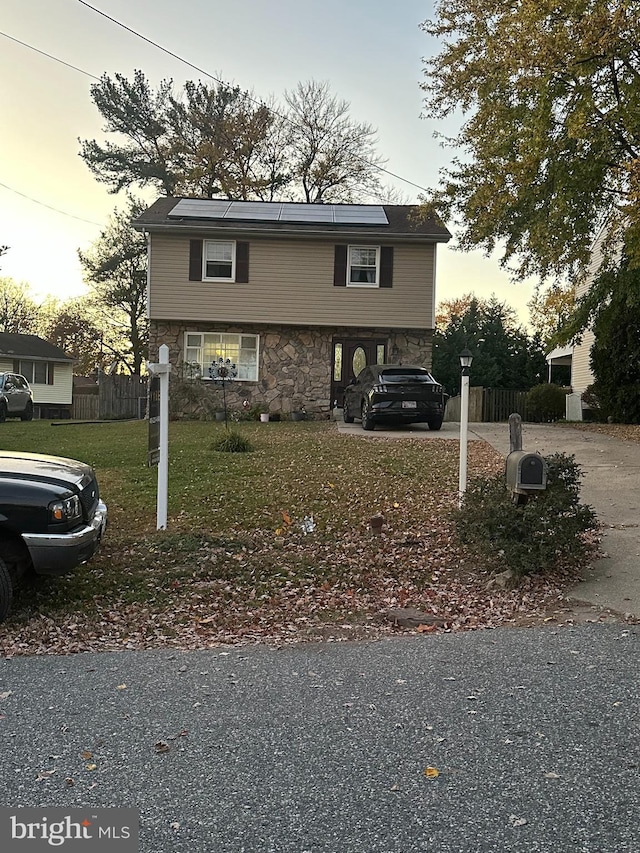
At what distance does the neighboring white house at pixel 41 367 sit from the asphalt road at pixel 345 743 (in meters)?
29.6

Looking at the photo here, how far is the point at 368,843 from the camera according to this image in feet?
8.29

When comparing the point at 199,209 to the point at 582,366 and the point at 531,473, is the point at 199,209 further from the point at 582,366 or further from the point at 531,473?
the point at 531,473

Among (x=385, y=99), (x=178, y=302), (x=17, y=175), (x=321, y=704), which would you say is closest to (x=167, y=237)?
(x=178, y=302)

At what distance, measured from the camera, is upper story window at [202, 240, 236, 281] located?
21.1 meters

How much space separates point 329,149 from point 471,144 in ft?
62.5

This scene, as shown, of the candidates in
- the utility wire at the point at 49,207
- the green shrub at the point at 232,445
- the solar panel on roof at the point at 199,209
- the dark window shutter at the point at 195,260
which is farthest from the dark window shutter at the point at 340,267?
the green shrub at the point at 232,445

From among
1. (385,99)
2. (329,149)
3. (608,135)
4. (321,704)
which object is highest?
(329,149)

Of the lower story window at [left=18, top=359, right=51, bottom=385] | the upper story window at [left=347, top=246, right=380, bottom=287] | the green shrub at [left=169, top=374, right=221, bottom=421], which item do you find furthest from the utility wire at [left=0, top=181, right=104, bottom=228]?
the upper story window at [left=347, top=246, right=380, bottom=287]

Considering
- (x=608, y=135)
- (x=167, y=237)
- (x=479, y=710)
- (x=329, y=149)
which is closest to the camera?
(x=479, y=710)

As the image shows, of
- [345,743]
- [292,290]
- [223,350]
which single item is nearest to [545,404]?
[292,290]

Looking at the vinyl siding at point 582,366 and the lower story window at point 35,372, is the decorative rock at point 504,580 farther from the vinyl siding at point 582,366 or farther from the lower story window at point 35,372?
the lower story window at point 35,372

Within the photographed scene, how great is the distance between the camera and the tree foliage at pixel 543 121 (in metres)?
10.5

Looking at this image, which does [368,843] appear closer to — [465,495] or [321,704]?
[321,704]

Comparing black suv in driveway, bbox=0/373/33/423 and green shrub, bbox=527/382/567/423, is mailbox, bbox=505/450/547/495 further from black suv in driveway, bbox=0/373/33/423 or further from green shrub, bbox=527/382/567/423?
black suv in driveway, bbox=0/373/33/423
